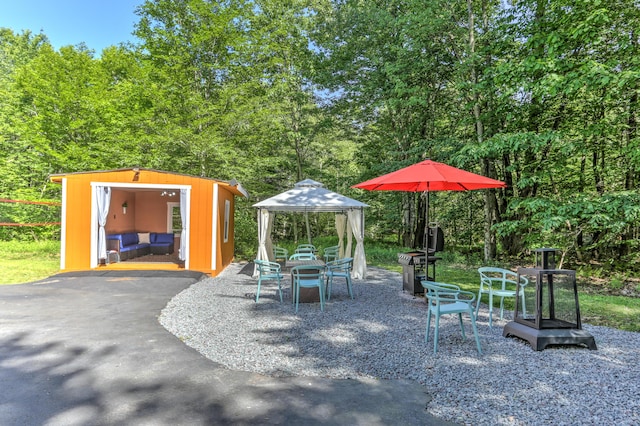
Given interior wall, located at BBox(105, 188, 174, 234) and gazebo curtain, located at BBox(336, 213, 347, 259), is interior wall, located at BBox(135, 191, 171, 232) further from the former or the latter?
gazebo curtain, located at BBox(336, 213, 347, 259)

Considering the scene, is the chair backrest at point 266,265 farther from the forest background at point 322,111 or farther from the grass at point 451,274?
the forest background at point 322,111

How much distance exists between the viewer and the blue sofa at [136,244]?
32.2ft

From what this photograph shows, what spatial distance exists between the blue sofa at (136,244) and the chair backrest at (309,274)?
647 centimetres

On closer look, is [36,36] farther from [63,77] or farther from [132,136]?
[132,136]

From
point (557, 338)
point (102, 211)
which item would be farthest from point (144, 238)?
point (557, 338)

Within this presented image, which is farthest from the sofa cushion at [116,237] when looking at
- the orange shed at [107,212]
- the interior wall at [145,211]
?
the interior wall at [145,211]

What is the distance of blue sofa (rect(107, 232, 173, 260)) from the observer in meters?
9.82

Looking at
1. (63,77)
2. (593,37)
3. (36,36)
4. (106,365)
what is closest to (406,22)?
(593,37)

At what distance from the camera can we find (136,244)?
444 inches

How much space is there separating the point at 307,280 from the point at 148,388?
117 inches

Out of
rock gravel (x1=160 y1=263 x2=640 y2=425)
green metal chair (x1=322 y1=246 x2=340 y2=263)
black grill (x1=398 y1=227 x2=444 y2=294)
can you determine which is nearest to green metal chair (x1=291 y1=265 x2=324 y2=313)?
rock gravel (x1=160 y1=263 x2=640 y2=425)

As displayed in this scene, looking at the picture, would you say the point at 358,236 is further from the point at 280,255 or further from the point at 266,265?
the point at 280,255

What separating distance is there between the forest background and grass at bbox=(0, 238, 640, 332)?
115 centimetres

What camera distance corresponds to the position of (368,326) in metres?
4.46
